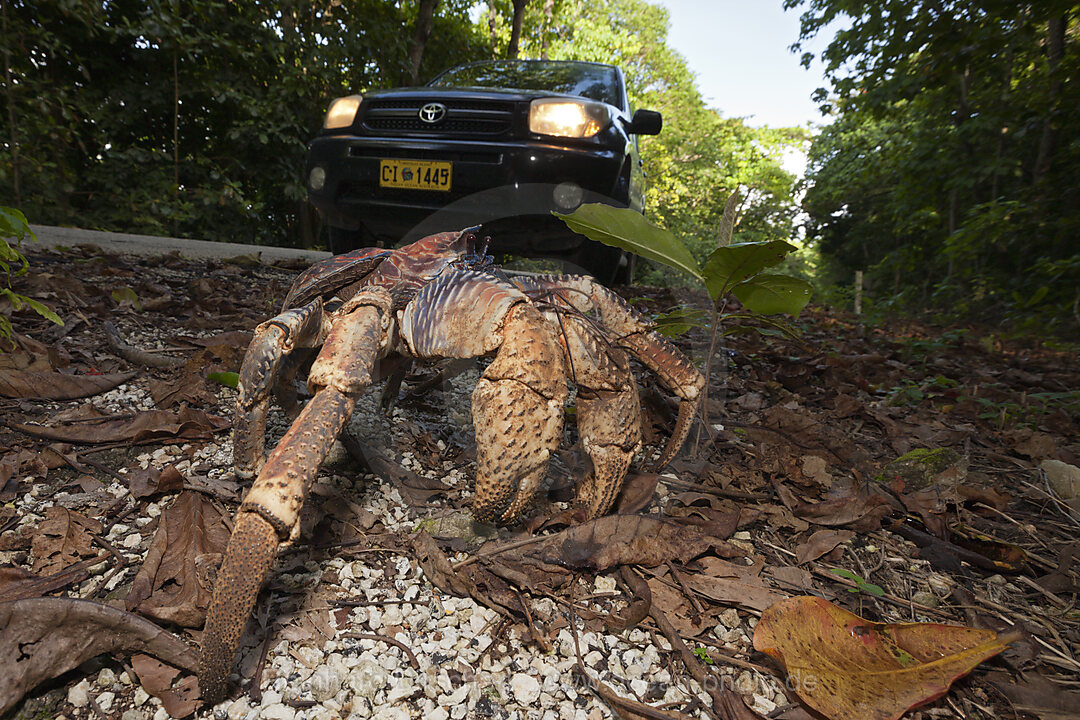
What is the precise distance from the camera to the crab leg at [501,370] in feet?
4.13

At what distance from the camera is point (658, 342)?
66.7 inches

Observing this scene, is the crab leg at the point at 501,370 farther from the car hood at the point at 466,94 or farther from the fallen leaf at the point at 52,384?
the car hood at the point at 466,94

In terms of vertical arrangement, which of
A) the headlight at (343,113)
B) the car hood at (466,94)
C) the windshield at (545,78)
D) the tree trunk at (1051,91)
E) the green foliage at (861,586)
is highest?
the tree trunk at (1051,91)

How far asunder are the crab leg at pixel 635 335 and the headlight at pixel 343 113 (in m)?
2.67

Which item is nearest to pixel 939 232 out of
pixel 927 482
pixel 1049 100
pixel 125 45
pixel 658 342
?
pixel 1049 100

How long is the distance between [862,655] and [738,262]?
1052 millimetres

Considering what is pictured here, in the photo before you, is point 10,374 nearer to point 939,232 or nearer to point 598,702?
point 598,702

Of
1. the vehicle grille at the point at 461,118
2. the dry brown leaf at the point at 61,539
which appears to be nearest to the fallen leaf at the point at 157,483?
the dry brown leaf at the point at 61,539

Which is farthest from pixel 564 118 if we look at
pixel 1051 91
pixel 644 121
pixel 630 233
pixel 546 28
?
pixel 546 28

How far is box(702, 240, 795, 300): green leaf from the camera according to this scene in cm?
158

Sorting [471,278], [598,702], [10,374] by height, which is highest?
[471,278]

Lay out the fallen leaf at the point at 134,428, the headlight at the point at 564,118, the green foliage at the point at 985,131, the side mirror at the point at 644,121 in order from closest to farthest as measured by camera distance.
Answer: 1. the fallen leaf at the point at 134,428
2. the headlight at the point at 564,118
3. the side mirror at the point at 644,121
4. the green foliage at the point at 985,131

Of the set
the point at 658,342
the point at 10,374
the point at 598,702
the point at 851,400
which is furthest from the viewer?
the point at 851,400

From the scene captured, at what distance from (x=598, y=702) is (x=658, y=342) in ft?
3.24
